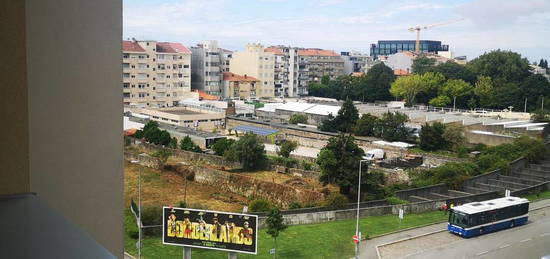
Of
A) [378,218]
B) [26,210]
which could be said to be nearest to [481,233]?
[378,218]

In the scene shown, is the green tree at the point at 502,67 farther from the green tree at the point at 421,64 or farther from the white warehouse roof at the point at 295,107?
the white warehouse roof at the point at 295,107

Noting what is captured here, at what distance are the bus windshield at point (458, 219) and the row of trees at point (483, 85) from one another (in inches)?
807

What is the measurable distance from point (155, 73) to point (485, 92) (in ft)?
65.6

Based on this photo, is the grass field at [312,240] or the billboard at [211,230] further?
→ the grass field at [312,240]

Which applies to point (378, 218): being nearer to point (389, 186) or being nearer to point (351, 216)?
point (351, 216)

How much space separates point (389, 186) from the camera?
13055 mm

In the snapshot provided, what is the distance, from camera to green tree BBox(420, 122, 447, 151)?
17750 mm

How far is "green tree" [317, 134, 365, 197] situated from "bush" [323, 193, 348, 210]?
737 millimetres

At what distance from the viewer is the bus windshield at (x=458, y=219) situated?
32.5ft

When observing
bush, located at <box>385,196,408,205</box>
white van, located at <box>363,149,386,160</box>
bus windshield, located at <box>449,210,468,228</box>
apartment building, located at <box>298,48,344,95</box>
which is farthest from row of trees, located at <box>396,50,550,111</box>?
bus windshield, located at <box>449,210,468,228</box>

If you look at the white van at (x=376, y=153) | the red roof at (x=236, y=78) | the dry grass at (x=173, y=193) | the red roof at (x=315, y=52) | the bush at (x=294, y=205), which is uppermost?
the red roof at (x=315, y=52)

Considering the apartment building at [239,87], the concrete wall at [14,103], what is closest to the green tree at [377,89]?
the apartment building at [239,87]

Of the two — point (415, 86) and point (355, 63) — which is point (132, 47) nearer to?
point (415, 86)

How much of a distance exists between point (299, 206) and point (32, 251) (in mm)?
11072
